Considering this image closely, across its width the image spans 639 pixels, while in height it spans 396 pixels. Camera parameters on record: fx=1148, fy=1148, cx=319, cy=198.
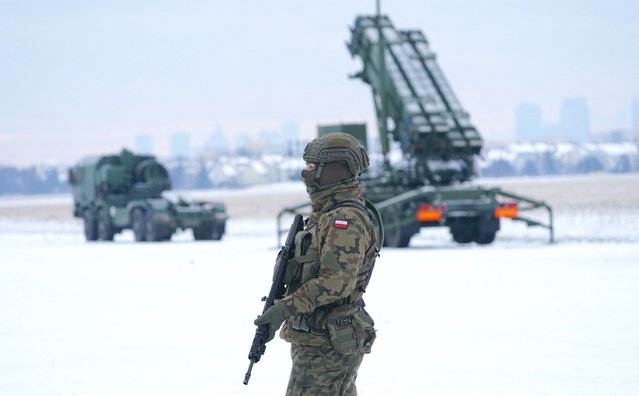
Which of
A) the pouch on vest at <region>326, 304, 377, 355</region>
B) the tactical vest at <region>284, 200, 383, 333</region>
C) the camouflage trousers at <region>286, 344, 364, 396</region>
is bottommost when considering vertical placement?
the camouflage trousers at <region>286, 344, 364, 396</region>

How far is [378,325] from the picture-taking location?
10.7 meters

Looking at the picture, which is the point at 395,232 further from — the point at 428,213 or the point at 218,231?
the point at 218,231

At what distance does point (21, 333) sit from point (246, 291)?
3.59 metres

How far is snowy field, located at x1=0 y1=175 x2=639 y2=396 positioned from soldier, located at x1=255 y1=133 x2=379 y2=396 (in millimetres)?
2822

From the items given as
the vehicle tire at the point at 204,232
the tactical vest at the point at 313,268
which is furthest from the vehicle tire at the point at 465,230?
the tactical vest at the point at 313,268

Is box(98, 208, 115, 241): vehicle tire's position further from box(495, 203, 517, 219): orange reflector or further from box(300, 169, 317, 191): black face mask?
box(300, 169, 317, 191): black face mask

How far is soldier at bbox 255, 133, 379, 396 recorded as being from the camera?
15.2 ft

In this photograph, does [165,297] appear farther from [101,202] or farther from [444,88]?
[101,202]

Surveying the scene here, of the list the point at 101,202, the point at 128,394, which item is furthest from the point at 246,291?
the point at 101,202

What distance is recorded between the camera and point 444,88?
22.8 metres

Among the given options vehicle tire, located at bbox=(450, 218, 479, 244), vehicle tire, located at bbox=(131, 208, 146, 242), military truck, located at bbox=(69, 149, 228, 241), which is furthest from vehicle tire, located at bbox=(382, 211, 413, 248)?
vehicle tire, located at bbox=(131, 208, 146, 242)

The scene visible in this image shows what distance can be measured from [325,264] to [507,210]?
55.1 ft

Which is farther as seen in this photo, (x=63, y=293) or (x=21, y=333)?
(x=63, y=293)

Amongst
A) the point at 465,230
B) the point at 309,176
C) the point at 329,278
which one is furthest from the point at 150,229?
the point at 329,278
